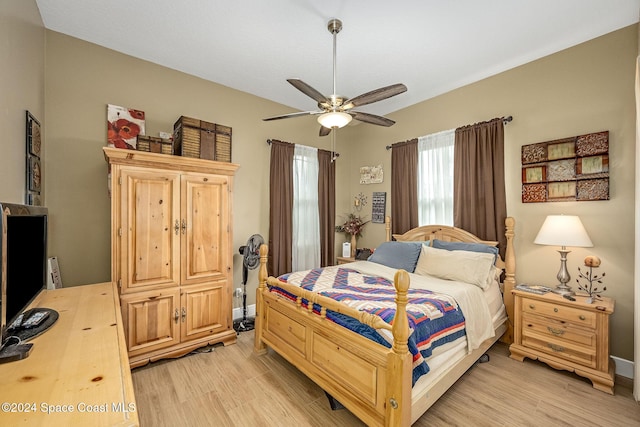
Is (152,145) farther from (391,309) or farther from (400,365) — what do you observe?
(400,365)

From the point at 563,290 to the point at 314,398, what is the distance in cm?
245

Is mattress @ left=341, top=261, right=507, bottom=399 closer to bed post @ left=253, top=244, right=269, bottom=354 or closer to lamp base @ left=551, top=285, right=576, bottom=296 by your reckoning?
lamp base @ left=551, top=285, right=576, bottom=296

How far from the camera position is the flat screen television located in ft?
3.09

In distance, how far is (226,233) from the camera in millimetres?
2955

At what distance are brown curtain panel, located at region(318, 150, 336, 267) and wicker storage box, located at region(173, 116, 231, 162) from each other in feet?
5.59

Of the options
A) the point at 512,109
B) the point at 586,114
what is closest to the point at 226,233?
the point at 512,109

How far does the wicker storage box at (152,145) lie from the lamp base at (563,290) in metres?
3.92

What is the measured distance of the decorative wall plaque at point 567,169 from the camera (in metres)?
2.48

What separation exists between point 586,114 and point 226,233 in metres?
3.73

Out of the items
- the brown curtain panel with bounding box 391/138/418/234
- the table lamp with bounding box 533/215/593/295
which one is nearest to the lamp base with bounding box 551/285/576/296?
the table lamp with bounding box 533/215/593/295

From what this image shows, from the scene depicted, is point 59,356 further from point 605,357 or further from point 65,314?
point 605,357

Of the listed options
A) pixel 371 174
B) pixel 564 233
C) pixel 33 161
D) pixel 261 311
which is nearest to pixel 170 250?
pixel 261 311

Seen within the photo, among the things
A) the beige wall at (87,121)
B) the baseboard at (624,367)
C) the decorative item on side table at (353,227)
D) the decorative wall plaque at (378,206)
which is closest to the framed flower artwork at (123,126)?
the beige wall at (87,121)

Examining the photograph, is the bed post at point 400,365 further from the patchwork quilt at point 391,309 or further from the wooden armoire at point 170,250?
the wooden armoire at point 170,250
